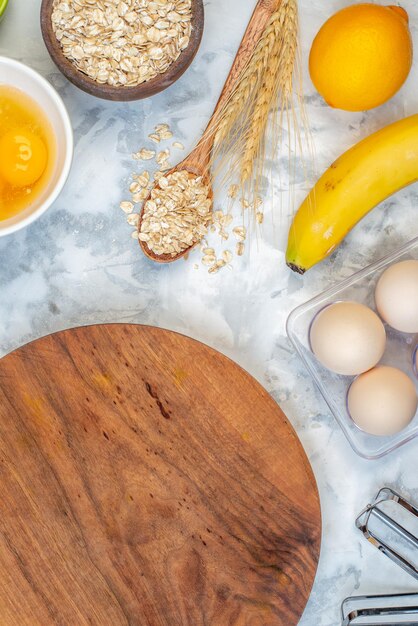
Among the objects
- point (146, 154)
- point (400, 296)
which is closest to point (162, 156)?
point (146, 154)

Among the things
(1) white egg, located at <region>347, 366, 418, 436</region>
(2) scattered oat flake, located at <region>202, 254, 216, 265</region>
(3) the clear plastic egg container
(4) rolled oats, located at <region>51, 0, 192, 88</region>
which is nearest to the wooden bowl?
(4) rolled oats, located at <region>51, 0, 192, 88</region>

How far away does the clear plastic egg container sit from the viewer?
3.34 ft

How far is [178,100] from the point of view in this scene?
1054 mm

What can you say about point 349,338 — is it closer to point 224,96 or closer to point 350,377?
point 350,377

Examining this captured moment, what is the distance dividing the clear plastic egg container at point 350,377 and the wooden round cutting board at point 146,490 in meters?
0.10

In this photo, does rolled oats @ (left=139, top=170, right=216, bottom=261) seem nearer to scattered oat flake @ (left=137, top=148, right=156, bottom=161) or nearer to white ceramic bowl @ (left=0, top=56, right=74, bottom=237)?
scattered oat flake @ (left=137, top=148, right=156, bottom=161)

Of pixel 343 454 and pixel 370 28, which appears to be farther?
pixel 343 454

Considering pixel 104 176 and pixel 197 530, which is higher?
pixel 104 176

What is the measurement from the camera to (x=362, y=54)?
36.4 inches

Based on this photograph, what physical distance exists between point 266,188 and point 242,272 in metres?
0.12

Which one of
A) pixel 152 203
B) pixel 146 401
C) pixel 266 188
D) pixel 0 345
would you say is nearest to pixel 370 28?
pixel 266 188

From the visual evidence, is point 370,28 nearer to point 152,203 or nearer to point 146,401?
point 152,203

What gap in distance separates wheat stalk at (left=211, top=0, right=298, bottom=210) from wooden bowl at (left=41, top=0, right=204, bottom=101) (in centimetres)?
8

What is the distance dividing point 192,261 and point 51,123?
27 centimetres
